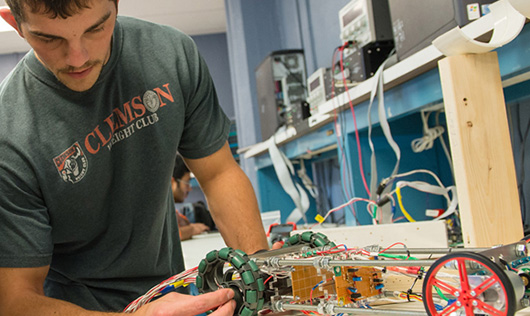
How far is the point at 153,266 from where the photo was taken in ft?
3.55

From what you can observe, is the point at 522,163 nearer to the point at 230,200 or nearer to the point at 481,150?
the point at 481,150

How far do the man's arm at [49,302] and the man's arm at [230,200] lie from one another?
0.40 metres

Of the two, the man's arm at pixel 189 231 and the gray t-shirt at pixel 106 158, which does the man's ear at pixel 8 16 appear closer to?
Result: the gray t-shirt at pixel 106 158

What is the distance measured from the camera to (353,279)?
2.04 feet

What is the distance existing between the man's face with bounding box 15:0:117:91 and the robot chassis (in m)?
0.40

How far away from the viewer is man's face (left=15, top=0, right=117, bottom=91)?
29.1 inches

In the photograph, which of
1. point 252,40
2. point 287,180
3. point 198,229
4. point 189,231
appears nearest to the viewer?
point 287,180

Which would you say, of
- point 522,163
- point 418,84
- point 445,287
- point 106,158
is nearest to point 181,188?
point 522,163

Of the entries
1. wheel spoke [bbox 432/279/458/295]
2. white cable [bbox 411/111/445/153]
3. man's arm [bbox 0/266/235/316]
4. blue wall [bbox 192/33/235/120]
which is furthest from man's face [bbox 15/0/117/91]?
blue wall [bbox 192/33/235/120]

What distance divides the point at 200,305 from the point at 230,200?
0.53 metres

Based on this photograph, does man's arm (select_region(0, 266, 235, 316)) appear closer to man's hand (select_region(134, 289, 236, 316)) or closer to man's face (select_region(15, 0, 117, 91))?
man's hand (select_region(134, 289, 236, 316))

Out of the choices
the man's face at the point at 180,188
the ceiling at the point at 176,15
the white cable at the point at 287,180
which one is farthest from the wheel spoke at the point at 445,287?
the ceiling at the point at 176,15

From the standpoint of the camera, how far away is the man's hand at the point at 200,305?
61cm

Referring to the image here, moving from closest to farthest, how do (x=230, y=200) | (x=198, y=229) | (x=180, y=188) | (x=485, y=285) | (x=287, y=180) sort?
(x=485, y=285) < (x=230, y=200) < (x=287, y=180) < (x=198, y=229) < (x=180, y=188)
